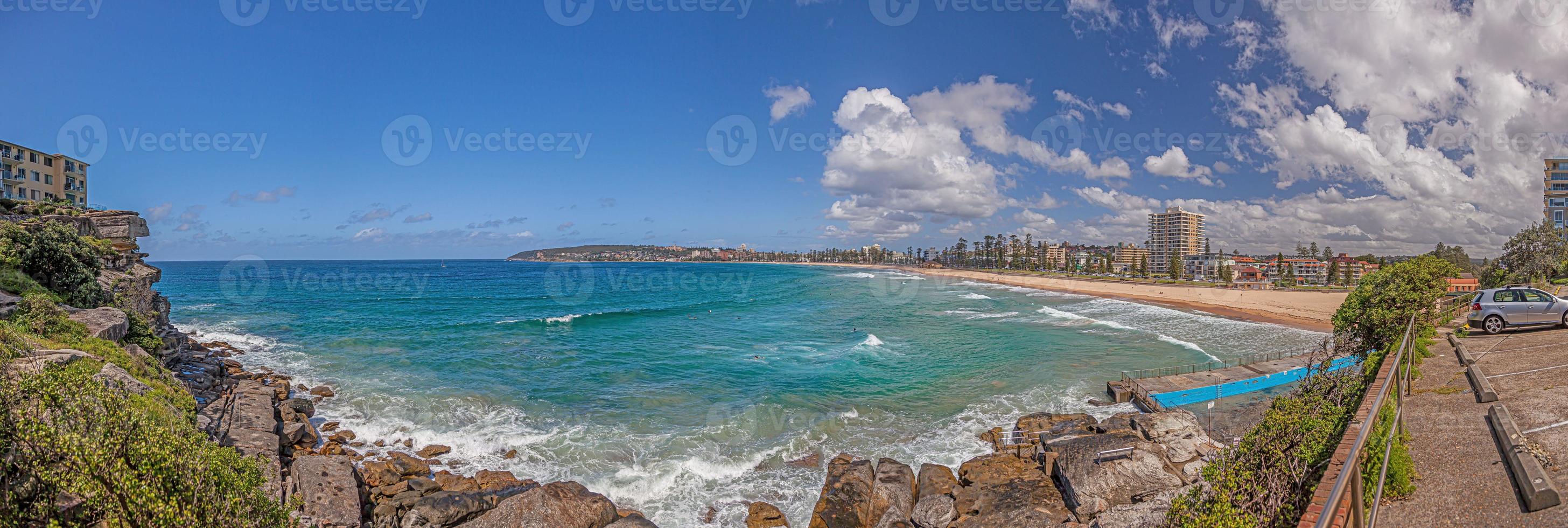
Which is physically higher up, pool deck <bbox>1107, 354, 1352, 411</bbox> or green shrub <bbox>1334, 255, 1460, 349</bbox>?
green shrub <bbox>1334, 255, 1460, 349</bbox>

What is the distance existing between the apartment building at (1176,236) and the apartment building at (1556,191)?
377 feet

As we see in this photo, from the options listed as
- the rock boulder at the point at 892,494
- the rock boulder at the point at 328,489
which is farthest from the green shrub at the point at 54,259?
the rock boulder at the point at 892,494

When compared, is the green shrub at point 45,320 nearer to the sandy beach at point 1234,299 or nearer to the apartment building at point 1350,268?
the sandy beach at point 1234,299

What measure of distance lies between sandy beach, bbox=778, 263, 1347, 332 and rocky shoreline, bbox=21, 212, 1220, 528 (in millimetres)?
28432

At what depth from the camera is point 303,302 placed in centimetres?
5822

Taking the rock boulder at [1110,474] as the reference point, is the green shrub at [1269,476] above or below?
above

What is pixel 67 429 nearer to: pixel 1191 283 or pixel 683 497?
pixel 683 497

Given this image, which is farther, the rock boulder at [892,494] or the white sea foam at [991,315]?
the white sea foam at [991,315]

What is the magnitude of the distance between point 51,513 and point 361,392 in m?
17.9

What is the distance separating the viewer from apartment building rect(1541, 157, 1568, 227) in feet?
212

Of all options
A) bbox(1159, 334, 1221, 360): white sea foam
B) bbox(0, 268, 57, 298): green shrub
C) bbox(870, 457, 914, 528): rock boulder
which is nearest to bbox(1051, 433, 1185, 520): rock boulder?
bbox(870, 457, 914, 528): rock boulder

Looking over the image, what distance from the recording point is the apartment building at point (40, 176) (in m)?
40.2

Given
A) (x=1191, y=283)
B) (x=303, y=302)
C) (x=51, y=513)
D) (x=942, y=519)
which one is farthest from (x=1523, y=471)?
(x=1191, y=283)

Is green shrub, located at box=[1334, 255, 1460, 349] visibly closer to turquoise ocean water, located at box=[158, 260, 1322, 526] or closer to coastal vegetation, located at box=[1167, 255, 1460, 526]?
coastal vegetation, located at box=[1167, 255, 1460, 526]
